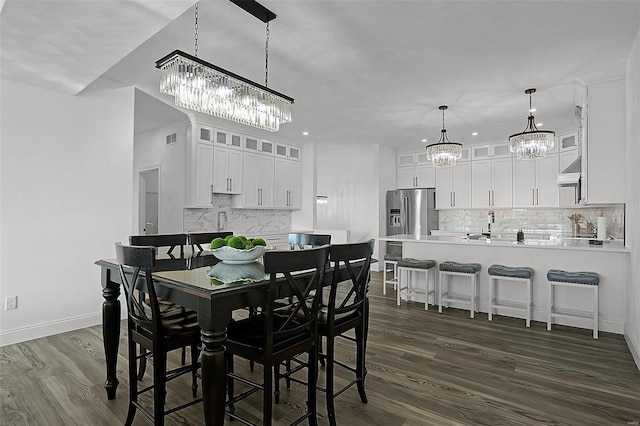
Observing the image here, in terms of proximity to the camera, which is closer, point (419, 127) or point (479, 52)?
point (479, 52)

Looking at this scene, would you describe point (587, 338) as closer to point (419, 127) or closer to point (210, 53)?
point (419, 127)

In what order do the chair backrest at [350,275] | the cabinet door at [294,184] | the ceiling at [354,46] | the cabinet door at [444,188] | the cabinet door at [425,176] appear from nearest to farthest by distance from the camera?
the chair backrest at [350,275] → the ceiling at [354,46] → the cabinet door at [294,184] → the cabinet door at [444,188] → the cabinet door at [425,176]

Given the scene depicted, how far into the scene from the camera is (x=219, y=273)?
202 centimetres

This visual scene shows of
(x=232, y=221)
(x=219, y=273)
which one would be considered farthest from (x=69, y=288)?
(x=232, y=221)

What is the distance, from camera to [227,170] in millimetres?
6035

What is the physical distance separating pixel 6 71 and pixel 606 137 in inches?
227

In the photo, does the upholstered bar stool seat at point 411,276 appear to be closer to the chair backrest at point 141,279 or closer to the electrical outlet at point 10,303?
the chair backrest at point 141,279

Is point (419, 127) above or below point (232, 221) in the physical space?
above

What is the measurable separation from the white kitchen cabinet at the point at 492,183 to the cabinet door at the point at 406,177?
4.03 feet

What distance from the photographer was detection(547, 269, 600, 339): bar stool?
11.7 feet

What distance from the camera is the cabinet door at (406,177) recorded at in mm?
7918

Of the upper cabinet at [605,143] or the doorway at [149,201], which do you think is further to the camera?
the doorway at [149,201]

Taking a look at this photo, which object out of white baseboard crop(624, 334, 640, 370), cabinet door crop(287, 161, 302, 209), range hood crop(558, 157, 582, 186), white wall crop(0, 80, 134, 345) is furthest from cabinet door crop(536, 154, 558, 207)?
white wall crop(0, 80, 134, 345)

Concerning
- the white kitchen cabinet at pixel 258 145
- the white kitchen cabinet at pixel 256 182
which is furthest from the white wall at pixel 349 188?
the white kitchen cabinet at pixel 256 182
